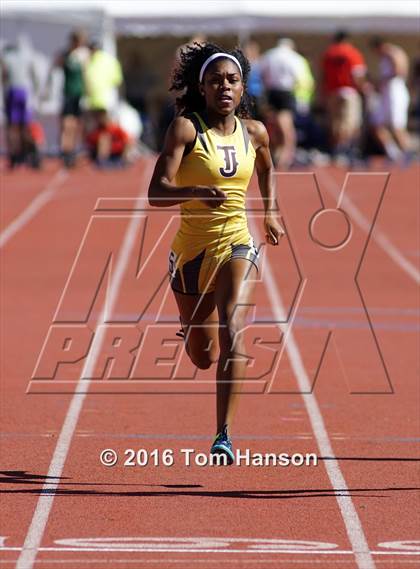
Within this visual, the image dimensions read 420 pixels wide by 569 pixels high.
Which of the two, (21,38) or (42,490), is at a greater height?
(21,38)

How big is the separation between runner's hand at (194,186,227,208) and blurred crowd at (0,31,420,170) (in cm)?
1612

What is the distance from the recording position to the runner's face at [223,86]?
706 cm

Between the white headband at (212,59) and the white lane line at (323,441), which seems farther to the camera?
the white headband at (212,59)

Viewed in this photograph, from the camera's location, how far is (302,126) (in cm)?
2636

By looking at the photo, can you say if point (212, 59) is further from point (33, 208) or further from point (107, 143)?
point (107, 143)

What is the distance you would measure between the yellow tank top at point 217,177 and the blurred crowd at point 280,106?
1577 centimetres

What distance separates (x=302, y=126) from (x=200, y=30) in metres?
2.89

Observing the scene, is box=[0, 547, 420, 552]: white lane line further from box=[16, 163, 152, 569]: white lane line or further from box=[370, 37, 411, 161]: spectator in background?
box=[370, 37, 411, 161]: spectator in background

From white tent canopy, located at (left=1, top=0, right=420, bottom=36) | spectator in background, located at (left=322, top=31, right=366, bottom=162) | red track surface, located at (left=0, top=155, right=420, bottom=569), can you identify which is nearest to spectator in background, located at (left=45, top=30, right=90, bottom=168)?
white tent canopy, located at (left=1, top=0, right=420, bottom=36)

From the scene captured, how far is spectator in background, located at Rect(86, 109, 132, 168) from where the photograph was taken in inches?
983

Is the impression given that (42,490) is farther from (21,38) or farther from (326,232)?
(21,38)

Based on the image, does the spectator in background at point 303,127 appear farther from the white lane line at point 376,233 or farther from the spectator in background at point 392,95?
the white lane line at point 376,233

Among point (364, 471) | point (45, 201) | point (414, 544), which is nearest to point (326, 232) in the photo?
point (45, 201)

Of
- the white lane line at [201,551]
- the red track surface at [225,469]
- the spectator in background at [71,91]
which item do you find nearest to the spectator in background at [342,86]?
the spectator in background at [71,91]
